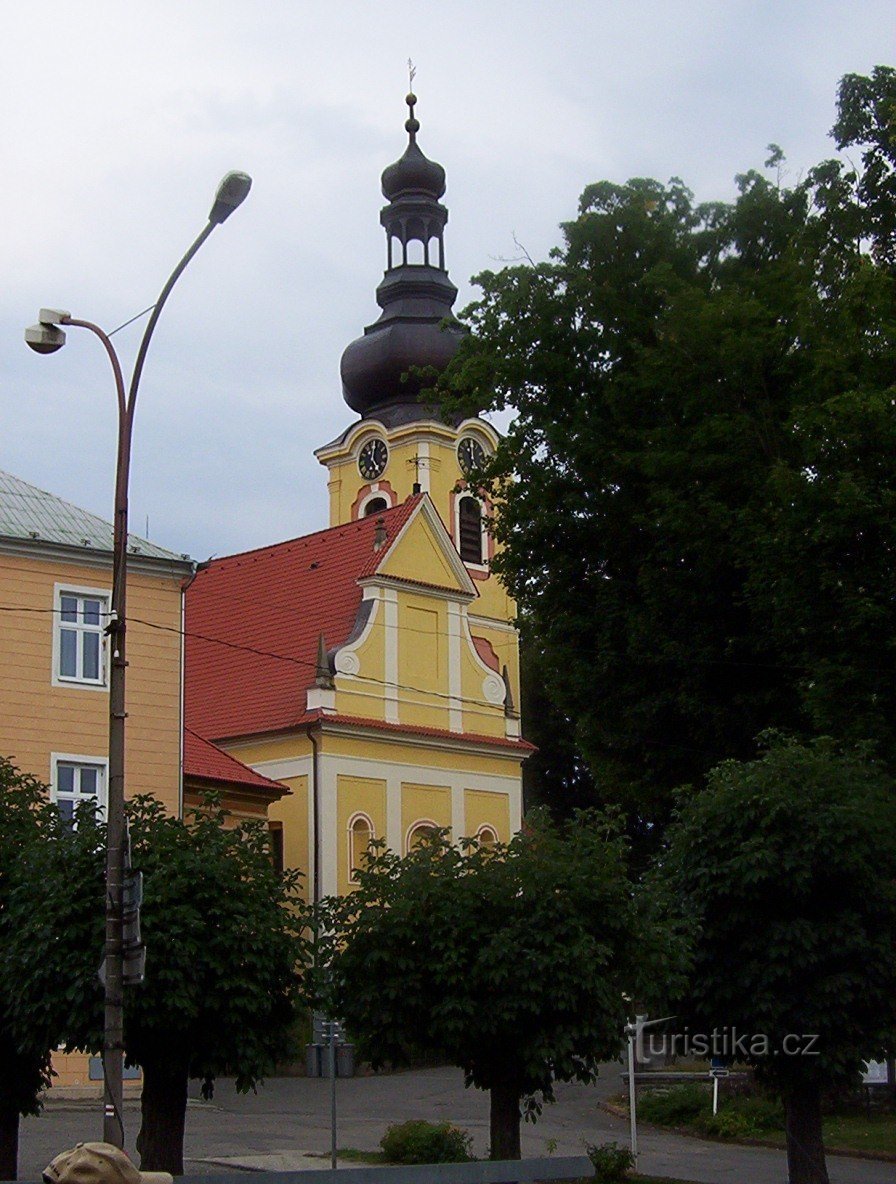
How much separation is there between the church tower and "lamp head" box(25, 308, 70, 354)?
4085 centimetres

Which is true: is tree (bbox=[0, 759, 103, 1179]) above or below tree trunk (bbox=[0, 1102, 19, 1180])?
above

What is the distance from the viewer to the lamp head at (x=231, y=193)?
1579 centimetres

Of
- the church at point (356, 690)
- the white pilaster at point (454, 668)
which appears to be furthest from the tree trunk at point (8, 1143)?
the white pilaster at point (454, 668)

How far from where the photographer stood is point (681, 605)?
27016 millimetres

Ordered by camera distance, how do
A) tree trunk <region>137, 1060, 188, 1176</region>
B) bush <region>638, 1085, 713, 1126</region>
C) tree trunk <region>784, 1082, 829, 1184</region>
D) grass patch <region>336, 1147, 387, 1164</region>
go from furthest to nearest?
bush <region>638, 1085, 713, 1126</region>, grass patch <region>336, 1147, 387, 1164</region>, tree trunk <region>784, 1082, 829, 1184</region>, tree trunk <region>137, 1060, 188, 1176</region>

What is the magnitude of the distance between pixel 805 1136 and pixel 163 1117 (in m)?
7.43

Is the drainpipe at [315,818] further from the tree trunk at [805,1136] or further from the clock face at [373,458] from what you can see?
the tree trunk at [805,1136]

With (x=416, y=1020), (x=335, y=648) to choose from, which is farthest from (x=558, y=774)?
(x=416, y=1020)

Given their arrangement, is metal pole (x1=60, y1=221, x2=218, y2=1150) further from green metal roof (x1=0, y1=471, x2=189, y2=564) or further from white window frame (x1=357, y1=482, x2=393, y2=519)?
white window frame (x1=357, y1=482, x2=393, y2=519)

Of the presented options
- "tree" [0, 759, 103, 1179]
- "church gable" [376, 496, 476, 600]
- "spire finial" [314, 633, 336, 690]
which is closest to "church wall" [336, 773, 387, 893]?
"spire finial" [314, 633, 336, 690]

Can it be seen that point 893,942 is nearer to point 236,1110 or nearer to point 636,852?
point 236,1110

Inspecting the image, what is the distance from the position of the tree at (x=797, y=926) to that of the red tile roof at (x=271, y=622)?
78.4 feet

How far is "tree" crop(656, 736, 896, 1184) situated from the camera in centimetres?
2002

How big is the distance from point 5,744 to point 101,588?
342cm
